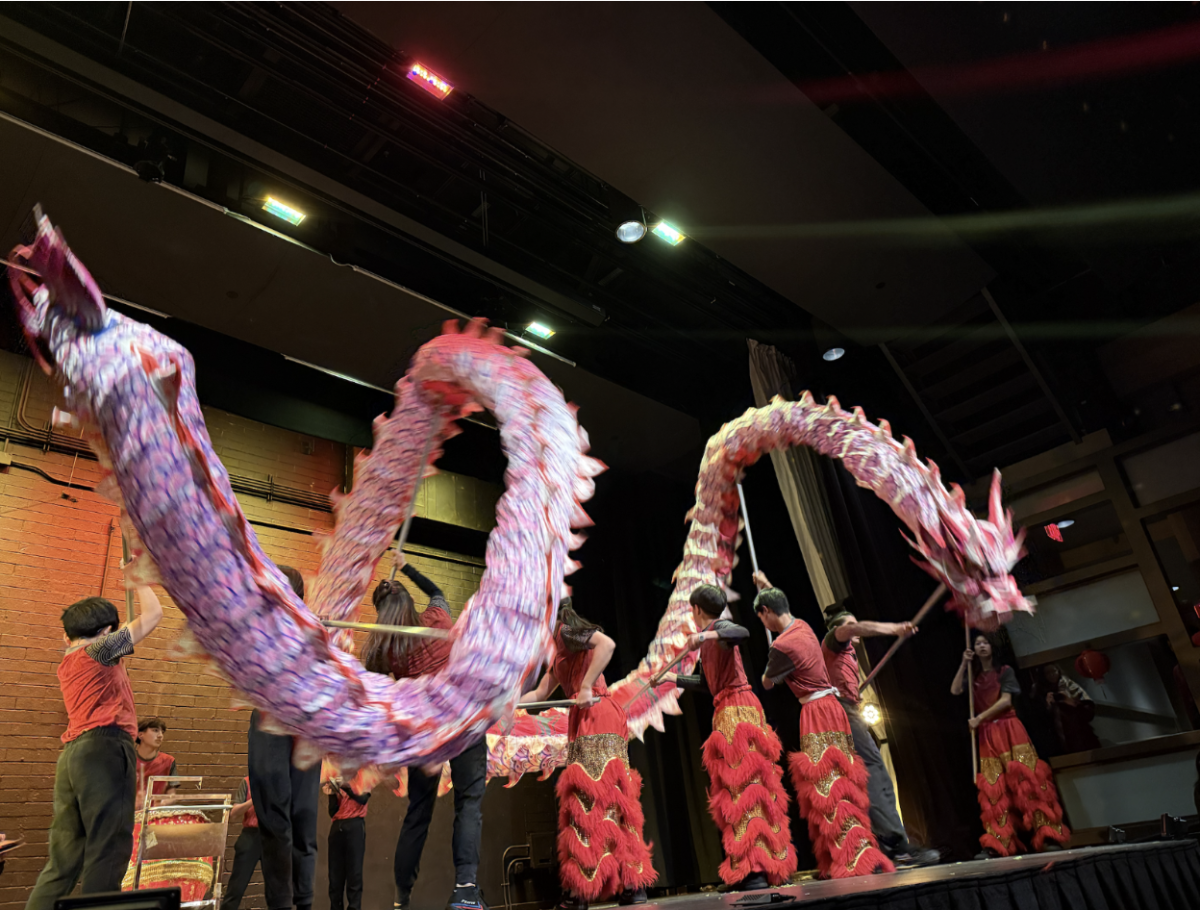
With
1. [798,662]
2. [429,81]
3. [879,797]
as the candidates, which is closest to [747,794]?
[798,662]

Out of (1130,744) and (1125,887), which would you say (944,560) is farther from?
(1130,744)

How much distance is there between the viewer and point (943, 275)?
603cm

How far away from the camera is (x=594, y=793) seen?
3260 mm

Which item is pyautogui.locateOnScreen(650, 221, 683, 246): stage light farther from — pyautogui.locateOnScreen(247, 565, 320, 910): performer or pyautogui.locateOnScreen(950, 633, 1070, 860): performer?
pyautogui.locateOnScreen(247, 565, 320, 910): performer

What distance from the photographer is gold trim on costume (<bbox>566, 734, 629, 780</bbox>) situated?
3328 millimetres

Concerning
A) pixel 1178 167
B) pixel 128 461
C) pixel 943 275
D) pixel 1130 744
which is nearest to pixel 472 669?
pixel 128 461

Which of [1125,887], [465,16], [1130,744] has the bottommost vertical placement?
[1125,887]

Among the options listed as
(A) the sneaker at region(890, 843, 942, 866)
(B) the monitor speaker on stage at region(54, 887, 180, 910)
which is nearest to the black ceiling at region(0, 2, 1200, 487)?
(A) the sneaker at region(890, 843, 942, 866)

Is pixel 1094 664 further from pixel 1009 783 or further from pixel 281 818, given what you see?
pixel 281 818

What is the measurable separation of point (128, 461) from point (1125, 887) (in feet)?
10.4

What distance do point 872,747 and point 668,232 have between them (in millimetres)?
3488

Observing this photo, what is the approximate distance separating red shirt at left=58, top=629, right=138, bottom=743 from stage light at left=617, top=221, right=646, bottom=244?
3.75 metres

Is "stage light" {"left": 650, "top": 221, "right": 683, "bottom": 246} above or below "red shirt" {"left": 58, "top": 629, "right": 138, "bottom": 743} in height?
above

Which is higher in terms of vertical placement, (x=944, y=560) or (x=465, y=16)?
(x=465, y=16)
